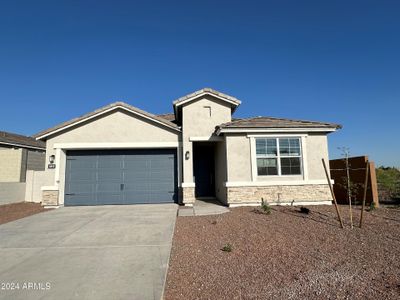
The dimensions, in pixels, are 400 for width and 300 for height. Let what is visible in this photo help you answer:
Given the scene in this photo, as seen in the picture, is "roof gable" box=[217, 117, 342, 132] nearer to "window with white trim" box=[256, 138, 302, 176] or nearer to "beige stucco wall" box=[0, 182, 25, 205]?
"window with white trim" box=[256, 138, 302, 176]

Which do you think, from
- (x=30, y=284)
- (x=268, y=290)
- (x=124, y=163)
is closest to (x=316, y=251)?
(x=268, y=290)

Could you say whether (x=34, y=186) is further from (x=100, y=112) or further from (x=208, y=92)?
(x=208, y=92)

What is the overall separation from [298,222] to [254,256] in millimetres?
3514

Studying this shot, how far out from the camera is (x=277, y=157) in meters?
11.7

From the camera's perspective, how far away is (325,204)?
1166 centimetres

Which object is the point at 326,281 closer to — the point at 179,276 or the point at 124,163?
the point at 179,276

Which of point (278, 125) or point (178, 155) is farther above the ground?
point (278, 125)

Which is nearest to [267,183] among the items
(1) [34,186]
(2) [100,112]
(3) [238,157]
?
(3) [238,157]

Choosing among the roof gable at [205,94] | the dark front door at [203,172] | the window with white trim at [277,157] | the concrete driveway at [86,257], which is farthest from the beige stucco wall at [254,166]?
the concrete driveway at [86,257]

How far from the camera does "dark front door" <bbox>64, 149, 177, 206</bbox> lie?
1280 centimetres

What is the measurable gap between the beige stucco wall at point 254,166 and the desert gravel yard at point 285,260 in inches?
125

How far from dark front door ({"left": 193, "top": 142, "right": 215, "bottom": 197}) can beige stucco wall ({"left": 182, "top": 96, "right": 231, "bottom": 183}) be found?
233cm

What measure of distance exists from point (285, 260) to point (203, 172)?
10148 millimetres

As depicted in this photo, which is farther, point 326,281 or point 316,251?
point 316,251
